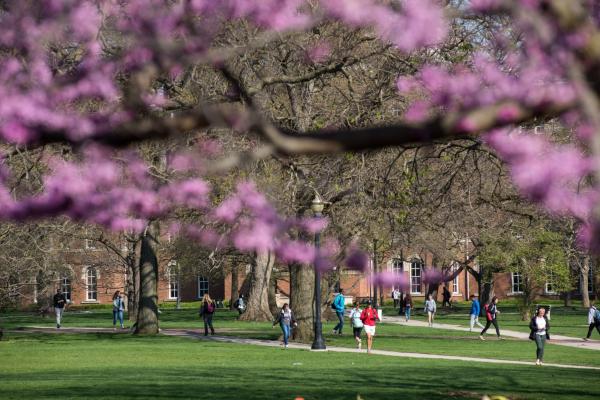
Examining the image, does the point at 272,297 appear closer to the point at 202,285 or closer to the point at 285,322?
the point at 202,285

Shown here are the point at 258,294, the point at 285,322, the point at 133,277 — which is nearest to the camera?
the point at 285,322

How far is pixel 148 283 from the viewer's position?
4234 cm

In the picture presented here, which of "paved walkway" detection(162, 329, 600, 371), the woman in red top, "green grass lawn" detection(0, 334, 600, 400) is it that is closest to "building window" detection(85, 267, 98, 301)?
"paved walkway" detection(162, 329, 600, 371)

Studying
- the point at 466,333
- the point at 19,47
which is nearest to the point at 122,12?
the point at 19,47

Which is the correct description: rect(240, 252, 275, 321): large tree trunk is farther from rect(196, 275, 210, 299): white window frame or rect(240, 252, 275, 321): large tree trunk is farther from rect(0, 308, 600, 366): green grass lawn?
rect(196, 275, 210, 299): white window frame

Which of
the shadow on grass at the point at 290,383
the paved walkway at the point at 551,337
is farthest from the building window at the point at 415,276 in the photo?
the shadow on grass at the point at 290,383

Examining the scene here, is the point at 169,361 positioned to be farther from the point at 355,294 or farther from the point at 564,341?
the point at 355,294

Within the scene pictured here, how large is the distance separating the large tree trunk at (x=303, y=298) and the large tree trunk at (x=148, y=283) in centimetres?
828

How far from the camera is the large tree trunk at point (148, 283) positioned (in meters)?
42.3

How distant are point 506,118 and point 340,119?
2013cm

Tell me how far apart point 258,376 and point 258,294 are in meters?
34.0

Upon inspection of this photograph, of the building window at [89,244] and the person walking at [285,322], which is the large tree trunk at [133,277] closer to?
the building window at [89,244]

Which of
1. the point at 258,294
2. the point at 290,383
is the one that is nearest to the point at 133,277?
the point at 258,294

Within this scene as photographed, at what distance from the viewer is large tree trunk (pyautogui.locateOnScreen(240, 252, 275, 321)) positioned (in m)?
55.1
